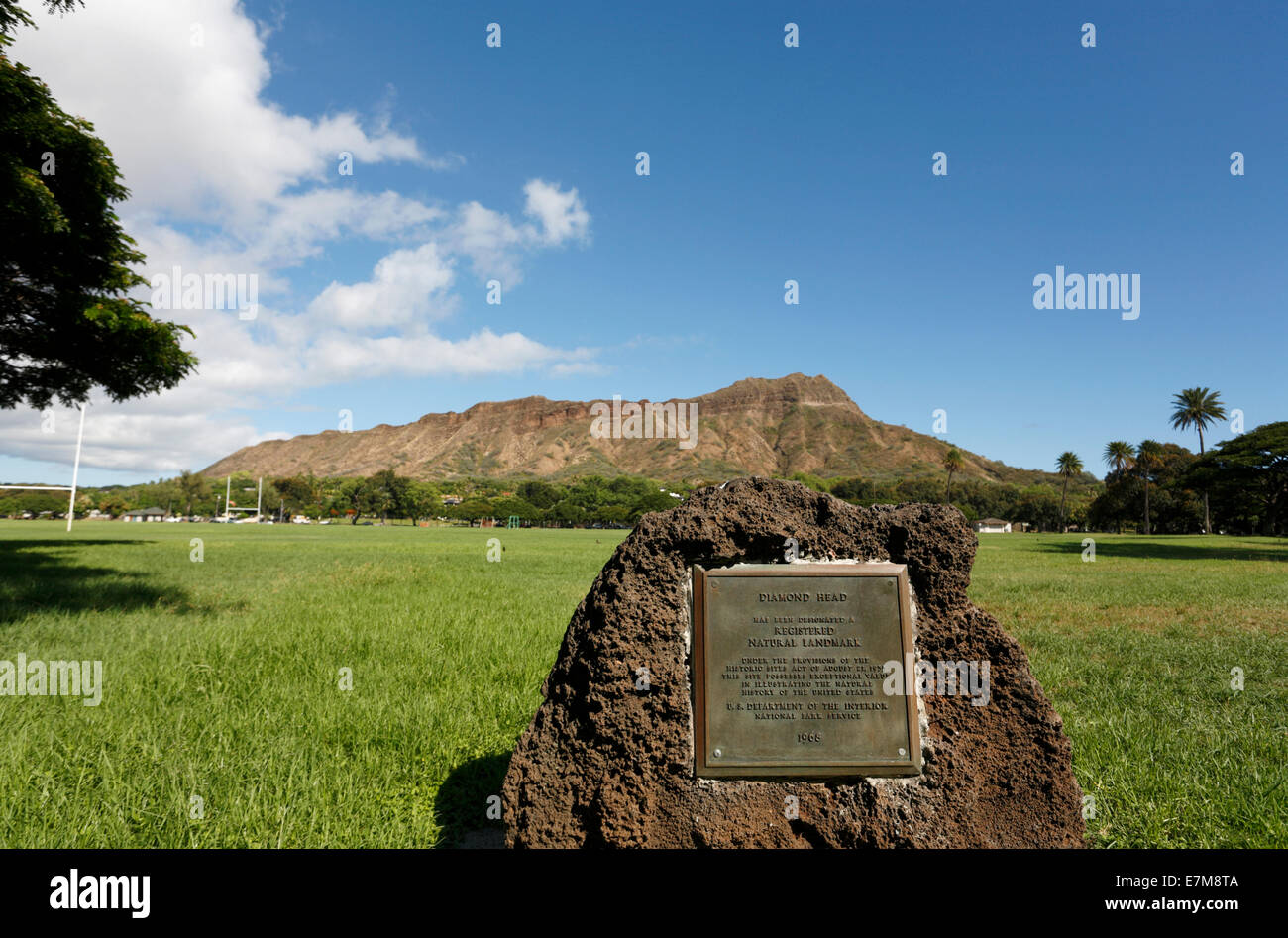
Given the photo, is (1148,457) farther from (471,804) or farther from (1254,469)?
(471,804)

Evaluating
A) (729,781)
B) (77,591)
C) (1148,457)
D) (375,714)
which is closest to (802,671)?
(729,781)

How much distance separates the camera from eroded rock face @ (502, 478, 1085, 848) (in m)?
3.16

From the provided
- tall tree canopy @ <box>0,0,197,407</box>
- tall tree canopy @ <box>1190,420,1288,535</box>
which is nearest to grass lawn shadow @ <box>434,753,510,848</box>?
tall tree canopy @ <box>0,0,197,407</box>

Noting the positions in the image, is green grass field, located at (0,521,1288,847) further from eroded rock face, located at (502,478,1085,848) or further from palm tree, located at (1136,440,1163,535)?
palm tree, located at (1136,440,1163,535)

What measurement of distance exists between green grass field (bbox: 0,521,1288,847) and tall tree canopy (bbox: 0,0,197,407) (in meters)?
4.23

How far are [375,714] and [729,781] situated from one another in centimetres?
299

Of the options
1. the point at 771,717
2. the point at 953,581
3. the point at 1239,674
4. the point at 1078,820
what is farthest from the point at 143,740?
the point at 1239,674

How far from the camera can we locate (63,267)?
10875 millimetres

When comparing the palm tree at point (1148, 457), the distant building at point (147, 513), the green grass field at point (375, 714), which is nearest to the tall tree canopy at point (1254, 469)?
the green grass field at point (375, 714)

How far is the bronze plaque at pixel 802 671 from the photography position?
323 cm

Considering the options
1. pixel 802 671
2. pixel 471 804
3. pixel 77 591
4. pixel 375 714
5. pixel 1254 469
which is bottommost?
pixel 471 804

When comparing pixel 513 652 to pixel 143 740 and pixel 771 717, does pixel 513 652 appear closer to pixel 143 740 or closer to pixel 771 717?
pixel 143 740

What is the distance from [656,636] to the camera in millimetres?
3318

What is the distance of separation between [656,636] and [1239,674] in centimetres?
716
